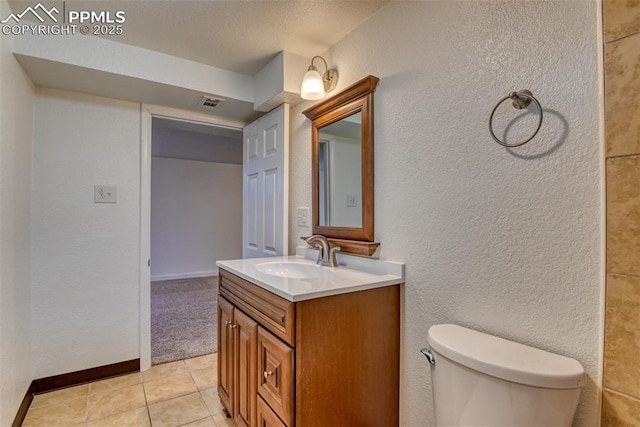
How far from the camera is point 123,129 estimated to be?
215cm

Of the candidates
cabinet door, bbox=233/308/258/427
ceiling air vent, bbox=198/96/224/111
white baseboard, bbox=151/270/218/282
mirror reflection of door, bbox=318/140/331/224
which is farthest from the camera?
white baseboard, bbox=151/270/218/282

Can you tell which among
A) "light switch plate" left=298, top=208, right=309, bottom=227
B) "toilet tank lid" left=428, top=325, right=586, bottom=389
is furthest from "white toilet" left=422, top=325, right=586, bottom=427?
"light switch plate" left=298, top=208, right=309, bottom=227

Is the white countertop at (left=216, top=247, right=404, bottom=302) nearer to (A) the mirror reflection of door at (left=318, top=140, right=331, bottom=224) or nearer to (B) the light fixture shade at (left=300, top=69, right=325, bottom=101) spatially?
(A) the mirror reflection of door at (left=318, top=140, right=331, bottom=224)

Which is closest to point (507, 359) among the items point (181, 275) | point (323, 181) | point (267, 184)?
point (323, 181)

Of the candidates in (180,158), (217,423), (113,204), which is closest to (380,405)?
(217,423)

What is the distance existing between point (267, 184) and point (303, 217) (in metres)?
0.43

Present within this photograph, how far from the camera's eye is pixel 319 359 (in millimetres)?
1124

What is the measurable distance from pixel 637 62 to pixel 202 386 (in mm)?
2461

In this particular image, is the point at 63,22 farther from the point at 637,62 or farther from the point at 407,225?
the point at 637,62

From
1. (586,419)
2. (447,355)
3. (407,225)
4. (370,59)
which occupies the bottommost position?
(586,419)

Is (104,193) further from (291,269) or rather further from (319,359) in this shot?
(319,359)

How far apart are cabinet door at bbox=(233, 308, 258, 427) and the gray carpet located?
114cm

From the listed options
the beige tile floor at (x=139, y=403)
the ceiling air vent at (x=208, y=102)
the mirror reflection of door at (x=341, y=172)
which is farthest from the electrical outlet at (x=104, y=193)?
the mirror reflection of door at (x=341, y=172)

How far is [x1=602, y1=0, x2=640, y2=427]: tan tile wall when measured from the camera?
29.6 inches
